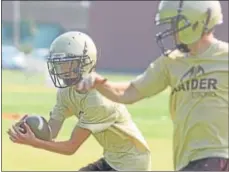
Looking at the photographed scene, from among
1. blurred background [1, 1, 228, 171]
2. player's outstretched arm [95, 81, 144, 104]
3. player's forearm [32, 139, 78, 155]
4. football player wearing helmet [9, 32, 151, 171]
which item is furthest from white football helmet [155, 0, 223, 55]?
blurred background [1, 1, 228, 171]

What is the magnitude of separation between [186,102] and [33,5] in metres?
69.6

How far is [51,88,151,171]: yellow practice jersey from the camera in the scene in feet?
20.1

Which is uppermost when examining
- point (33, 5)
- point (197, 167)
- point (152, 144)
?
point (197, 167)

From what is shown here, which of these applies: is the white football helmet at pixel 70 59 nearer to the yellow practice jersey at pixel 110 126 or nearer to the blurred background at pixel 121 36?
A: the yellow practice jersey at pixel 110 126

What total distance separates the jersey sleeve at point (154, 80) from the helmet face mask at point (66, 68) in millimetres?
437

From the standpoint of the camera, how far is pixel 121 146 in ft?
20.8

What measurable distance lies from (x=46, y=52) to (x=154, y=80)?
1557 centimetres

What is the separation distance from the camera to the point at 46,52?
2066 centimetres

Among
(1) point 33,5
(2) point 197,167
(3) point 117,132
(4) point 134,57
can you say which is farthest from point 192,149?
(1) point 33,5

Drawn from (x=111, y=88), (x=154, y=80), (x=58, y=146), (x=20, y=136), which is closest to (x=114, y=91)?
(x=111, y=88)

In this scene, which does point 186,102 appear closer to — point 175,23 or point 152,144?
point 175,23

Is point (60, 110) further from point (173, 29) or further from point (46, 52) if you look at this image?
point (46, 52)

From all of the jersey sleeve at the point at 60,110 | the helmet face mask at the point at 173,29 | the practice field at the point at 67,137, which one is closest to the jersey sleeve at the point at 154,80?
the helmet face mask at the point at 173,29

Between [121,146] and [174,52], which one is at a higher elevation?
[174,52]
